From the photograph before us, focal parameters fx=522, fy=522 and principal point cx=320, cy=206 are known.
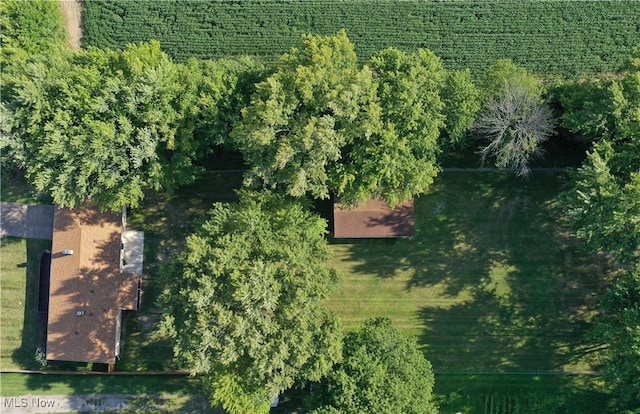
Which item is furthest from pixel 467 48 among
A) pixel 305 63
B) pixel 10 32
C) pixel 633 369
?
pixel 10 32

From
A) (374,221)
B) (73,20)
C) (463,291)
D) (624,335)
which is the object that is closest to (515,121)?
(374,221)

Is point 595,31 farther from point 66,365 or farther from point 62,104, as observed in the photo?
point 66,365

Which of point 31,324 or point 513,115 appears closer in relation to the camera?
point 513,115

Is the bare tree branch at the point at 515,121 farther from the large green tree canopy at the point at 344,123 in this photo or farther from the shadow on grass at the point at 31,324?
the shadow on grass at the point at 31,324

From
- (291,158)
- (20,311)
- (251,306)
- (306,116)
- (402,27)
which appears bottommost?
(20,311)

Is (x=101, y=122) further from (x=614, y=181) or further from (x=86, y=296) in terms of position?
(x=614, y=181)

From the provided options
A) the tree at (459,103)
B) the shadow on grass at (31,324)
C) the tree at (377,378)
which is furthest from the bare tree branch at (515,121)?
the shadow on grass at (31,324)

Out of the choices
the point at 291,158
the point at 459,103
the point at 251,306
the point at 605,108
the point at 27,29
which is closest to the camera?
the point at 251,306
